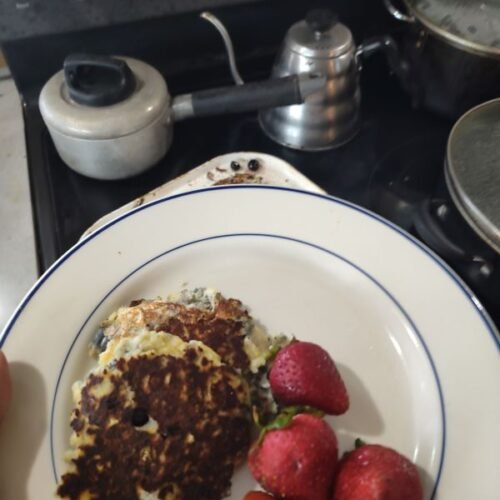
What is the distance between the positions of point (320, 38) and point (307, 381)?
0.56m

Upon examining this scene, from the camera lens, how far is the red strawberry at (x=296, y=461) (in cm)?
56

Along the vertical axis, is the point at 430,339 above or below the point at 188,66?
below

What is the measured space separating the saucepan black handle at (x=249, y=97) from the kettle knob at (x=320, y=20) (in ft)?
0.25

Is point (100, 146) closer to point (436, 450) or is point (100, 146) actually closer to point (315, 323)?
point (315, 323)

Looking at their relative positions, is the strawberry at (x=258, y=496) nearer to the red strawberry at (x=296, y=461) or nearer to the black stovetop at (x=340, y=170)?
the red strawberry at (x=296, y=461)

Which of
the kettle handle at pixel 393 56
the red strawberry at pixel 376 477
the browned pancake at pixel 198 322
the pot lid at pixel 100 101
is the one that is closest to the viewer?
the red strawberry at pixel 376 477

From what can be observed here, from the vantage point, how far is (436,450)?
634 millimetres

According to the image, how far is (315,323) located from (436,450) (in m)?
0.21

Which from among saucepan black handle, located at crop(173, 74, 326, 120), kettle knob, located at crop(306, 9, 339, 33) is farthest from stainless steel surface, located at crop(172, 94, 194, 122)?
kettle knob, located at crop(306, 9, 339, 33)

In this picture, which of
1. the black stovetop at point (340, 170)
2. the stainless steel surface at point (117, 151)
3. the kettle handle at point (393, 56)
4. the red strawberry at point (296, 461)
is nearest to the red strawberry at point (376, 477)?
the red strawberry at point (296, 461)

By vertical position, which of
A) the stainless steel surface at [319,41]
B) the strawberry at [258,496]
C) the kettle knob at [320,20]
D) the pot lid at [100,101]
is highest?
the kettle knob at [320,20]

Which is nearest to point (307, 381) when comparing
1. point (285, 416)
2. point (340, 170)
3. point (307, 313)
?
point (285, 416)

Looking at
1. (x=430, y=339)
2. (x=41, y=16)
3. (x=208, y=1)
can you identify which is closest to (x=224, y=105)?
(x=208, y=1)

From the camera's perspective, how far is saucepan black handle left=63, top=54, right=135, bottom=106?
0.83m
